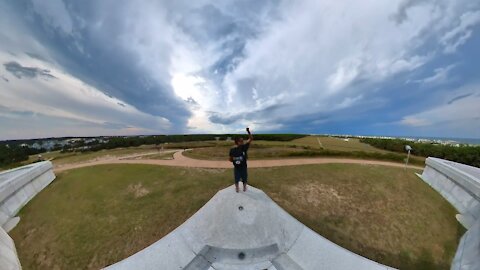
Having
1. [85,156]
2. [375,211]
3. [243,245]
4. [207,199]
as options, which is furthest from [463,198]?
[85,156]

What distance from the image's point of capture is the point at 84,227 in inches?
396

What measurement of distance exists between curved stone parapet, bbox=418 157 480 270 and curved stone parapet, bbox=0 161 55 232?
1934 cm

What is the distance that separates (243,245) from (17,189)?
1379 cm

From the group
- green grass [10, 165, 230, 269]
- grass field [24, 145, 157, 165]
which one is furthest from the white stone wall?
grass field [24, 145, 157, 165]

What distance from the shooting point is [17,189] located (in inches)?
480

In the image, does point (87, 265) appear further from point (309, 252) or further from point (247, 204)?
point (309, 252)

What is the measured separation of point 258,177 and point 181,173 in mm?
5667

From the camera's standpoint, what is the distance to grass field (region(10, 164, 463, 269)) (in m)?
8.62

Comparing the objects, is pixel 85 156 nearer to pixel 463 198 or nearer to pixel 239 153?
pixel 239 153

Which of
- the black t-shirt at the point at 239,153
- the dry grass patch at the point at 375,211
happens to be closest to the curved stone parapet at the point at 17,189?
the black t-shirt at the point at 239,153

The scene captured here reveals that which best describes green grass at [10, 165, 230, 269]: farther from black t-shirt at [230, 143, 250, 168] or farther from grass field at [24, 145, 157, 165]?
grass field at [24, 145, 157, 165]

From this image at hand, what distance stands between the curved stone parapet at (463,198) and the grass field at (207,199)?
16.3 inches

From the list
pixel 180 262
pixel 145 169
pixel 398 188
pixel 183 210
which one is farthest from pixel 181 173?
pixel 398 188

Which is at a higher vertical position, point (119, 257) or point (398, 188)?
point (398, 188)
